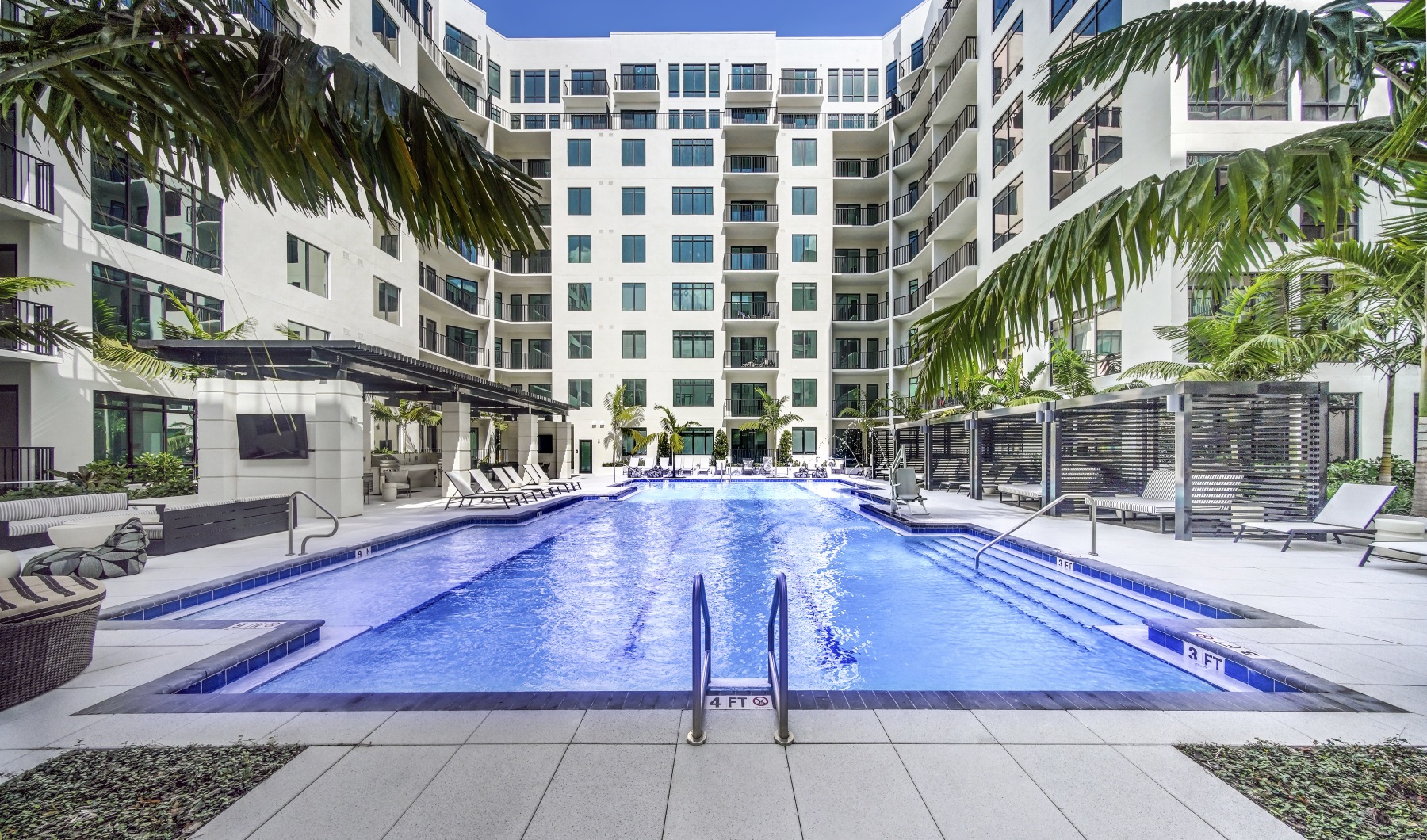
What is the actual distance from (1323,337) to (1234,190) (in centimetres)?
1034

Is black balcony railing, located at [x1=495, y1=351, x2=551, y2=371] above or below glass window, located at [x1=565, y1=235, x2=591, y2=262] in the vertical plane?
below

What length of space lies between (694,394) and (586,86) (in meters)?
19.0

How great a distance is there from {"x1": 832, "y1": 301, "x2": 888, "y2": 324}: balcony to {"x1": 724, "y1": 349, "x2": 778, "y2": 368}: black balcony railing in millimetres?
4510

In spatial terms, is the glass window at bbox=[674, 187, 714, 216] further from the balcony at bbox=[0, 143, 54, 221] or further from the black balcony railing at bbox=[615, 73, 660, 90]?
the balcony at bbox=[0, 143, 54, 221]

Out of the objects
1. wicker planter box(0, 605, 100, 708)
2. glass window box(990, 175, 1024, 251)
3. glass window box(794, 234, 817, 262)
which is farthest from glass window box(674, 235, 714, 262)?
wicker planter box(0, 605, 100, 708)

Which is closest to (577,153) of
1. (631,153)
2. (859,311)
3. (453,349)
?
(631,153)

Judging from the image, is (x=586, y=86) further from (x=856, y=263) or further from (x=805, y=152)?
(x=856, y=263)

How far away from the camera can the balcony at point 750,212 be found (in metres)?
32.8

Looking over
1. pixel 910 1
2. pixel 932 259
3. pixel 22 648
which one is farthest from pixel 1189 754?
pixel 910 1

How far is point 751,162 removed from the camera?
33.5 meters

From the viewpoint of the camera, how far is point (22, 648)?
11.3 feet

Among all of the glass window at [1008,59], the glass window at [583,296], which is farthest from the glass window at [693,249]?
the glass window at [1008,59]

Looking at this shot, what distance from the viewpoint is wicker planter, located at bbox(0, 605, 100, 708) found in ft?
11.1

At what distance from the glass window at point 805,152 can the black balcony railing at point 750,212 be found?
274 centimetres
